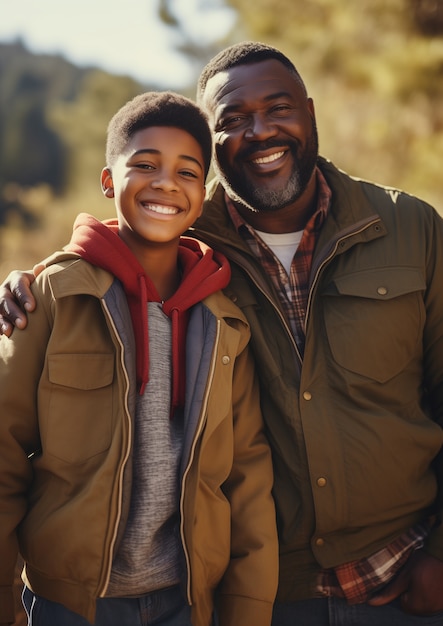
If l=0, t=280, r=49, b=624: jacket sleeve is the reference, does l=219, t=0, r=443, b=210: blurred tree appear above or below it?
above

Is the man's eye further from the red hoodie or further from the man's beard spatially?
the red hoodie

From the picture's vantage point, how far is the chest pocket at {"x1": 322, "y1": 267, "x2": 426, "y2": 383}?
8.21ft

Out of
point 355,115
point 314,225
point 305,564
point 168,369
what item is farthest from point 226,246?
point 355,115

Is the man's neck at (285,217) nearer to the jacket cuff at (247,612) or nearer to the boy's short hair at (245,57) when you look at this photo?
the boy's short hair at (245,57)

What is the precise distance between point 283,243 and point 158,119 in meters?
0.71

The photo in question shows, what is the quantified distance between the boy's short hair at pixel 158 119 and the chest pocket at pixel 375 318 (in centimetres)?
71

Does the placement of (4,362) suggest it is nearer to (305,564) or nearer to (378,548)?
(305,564)

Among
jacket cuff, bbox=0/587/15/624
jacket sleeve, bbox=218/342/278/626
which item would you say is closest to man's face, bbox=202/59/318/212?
jacket sleeve, bbox=218/342/278/626

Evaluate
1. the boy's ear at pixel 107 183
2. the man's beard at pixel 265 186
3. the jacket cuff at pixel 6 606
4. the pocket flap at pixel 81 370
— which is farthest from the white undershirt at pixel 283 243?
the jacket cuff at pixel 6 606

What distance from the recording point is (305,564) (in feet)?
8.09

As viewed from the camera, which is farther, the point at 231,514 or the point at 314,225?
the point at 314,225

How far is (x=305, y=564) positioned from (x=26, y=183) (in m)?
30.7

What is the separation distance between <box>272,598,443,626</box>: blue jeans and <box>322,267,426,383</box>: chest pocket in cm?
82

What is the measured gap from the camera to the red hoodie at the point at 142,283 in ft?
7.39
